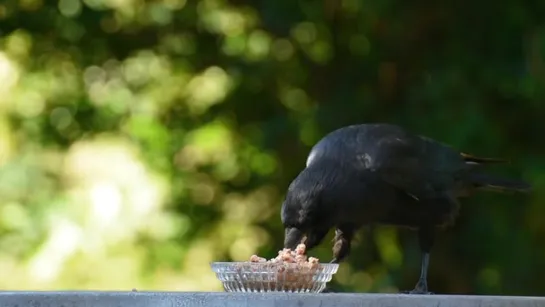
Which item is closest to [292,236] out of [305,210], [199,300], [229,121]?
[305,210]

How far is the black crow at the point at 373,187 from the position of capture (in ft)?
13.2

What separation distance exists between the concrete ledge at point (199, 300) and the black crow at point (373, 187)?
51.5 inches

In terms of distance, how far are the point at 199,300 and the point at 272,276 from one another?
526 millimetres

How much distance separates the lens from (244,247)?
7.10m

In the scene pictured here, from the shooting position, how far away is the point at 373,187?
414 centimetres

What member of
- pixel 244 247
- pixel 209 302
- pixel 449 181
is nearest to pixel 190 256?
pixel 244 247

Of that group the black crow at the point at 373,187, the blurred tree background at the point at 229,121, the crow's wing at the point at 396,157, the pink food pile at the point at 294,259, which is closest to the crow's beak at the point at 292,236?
the black crow at the point at 373,187

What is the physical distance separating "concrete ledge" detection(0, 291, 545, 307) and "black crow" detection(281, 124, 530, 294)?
131 cm

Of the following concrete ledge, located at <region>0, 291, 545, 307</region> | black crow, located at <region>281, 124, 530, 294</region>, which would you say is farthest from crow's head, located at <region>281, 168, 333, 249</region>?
concrete ledge, located at <region>0, 291, 545, 307</region>

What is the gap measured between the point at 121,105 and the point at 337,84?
1362 mm

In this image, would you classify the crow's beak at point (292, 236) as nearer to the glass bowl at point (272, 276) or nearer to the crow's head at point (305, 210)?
the crow's head at point (305, 210)

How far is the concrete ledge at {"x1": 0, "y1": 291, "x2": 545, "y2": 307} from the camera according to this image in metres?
2.62

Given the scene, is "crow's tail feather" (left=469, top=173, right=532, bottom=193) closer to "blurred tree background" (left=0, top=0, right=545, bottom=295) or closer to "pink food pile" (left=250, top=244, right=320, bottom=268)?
"blurred tree background" (left=0, top=0, right=545, bottom=295)

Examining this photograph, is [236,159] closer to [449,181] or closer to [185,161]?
[185,161]
